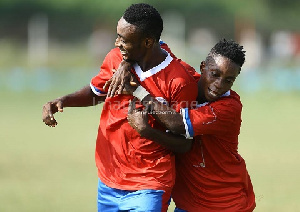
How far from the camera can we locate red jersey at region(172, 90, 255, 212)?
565 cm

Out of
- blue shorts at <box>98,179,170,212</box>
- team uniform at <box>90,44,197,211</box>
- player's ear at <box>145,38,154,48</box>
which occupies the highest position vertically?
player's ear at <box>145,38,154,48</box>

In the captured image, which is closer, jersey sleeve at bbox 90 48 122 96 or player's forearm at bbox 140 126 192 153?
player's forearm at bbox 140 126 192 153

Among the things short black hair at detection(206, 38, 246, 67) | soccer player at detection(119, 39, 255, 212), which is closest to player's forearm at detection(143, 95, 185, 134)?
soccer player at detection(119, 39, 255, 212)

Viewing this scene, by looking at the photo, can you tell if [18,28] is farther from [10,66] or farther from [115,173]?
[115,173]

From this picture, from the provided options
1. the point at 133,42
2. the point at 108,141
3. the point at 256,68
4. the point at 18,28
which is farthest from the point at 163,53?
the point at 18,28

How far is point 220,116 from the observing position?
17.9 feet

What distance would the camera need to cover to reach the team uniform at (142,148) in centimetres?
535

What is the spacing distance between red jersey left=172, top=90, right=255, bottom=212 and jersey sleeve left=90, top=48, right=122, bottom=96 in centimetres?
73

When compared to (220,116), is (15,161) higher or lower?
lower

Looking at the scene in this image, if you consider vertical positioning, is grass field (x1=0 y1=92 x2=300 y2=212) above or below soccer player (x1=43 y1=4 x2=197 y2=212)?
below

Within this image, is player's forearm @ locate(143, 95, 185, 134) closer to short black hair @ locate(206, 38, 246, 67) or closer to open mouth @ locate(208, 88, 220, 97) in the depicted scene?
open mouth @ locate(208, 88, 220, 97)

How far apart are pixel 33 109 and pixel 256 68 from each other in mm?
13539

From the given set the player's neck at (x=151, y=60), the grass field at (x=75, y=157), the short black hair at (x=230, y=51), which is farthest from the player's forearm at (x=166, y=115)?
the grass field at (x=75, y=157)

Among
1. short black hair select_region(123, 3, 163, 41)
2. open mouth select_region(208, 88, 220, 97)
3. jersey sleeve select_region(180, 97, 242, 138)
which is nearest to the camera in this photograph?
short black hair select_region(123, 3, 163, 41)
